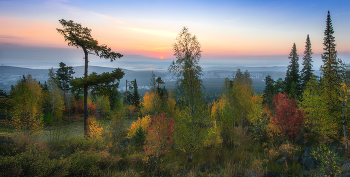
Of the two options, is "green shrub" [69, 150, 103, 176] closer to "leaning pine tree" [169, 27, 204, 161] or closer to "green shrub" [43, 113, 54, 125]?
"leaning pine tree" [169, 27, 204, 161]

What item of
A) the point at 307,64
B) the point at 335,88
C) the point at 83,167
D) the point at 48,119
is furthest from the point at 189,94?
the point at 307,64

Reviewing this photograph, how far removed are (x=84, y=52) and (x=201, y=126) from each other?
41.8 feet

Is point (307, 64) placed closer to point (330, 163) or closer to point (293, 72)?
point (293, 72)

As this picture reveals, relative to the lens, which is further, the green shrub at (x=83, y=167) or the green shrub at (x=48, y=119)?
the green shrub at (x=48, y=119)

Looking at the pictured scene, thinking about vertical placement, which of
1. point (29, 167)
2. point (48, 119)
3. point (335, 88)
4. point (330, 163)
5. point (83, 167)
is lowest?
point (48, 119)

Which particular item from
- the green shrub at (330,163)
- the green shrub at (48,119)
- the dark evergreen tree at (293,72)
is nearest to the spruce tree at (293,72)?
the dark evergreen tree at (293,72)

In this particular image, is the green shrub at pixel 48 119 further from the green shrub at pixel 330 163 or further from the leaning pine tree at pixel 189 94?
the green shrub at pixel 330 163

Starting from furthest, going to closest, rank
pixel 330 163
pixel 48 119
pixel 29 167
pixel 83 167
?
1. pixel 48 119
2. pixel 83 167
3. pixel 330 163
4. pixel 29 167

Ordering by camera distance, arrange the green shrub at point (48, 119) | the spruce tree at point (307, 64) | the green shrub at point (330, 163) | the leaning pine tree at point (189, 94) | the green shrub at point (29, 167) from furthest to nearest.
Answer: the spruce tree at point (307, 64) → the green shrub at point (48, 119) → the leaning pine tree at point (189, 94) → the green shrub at point (330, 163) → the green shrub at point (29, 167)

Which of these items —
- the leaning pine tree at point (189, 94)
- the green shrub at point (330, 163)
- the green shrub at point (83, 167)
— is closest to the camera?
the green shrub at point (330, 163)

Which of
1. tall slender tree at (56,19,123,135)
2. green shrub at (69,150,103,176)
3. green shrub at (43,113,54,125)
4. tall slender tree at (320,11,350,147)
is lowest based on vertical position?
green shrub at (43,113,54,125)

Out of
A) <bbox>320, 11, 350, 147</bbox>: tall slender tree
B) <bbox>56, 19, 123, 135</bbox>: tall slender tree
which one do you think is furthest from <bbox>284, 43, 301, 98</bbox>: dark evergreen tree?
<bbox>56, 19, 123, 135</bbox>: tall slender tree

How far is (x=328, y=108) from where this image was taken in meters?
13.9

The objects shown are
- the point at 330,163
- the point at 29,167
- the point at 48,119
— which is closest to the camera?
the point at 29,167
